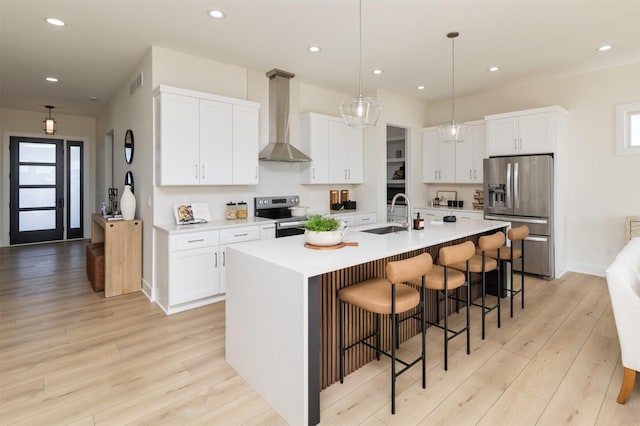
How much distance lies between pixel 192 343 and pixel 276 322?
1.30 meters

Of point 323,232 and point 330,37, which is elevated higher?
point 330,37

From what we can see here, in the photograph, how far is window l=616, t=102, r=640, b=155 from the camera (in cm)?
450

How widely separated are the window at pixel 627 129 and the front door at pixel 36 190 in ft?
33.1

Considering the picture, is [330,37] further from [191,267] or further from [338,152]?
[191,267]

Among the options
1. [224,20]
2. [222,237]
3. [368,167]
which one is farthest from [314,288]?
[368,167]

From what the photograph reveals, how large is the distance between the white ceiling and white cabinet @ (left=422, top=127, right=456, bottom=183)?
Result: 119 cm

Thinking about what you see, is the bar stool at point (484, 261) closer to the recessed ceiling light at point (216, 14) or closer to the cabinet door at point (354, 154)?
the cabinet door at point (354, 154)

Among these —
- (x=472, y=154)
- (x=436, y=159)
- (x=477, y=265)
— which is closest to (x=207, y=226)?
(x=477, y=265)

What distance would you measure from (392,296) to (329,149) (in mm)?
3701

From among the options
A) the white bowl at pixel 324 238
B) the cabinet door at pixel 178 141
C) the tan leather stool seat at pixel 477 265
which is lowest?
the tan leather stool seat at pixel 477 265

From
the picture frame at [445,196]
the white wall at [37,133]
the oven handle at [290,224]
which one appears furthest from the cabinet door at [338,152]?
the white wall at [37,133]

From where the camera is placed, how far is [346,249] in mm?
2375

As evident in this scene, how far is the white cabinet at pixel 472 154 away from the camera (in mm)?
5664

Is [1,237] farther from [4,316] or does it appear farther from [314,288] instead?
[314,288]
